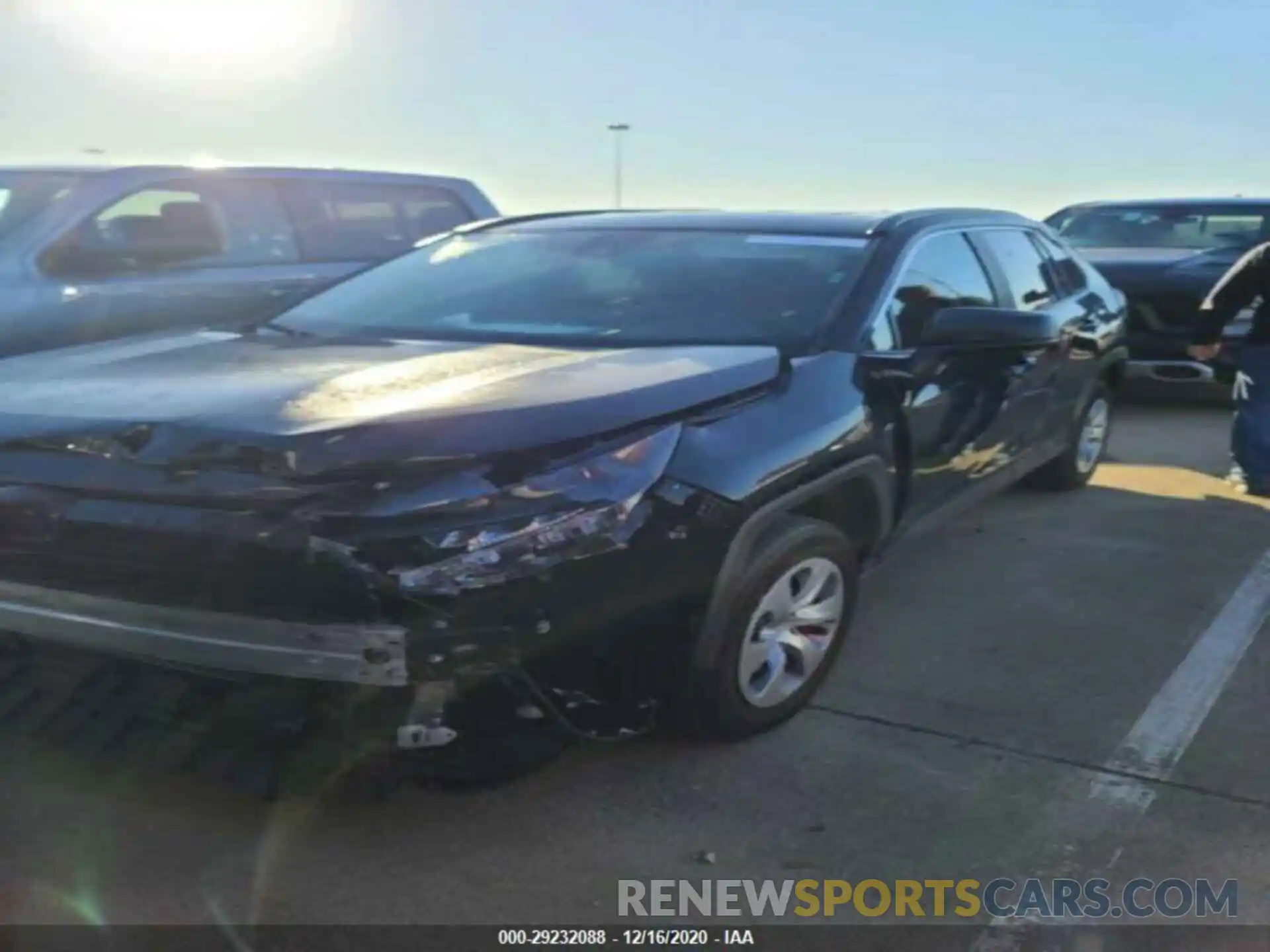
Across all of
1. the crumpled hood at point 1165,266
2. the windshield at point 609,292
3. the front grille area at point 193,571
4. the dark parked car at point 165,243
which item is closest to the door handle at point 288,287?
the dark parked car at point 165,243

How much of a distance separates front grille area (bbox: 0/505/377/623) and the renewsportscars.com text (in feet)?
3.03

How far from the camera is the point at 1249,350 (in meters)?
Answer: 5.88

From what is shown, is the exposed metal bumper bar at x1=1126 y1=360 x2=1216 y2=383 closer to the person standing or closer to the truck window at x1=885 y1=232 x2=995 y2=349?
the person standing

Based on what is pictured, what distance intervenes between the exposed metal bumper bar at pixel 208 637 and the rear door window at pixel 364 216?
3989 millimetres

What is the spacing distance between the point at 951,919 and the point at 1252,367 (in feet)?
13.6

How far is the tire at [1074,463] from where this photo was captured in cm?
610

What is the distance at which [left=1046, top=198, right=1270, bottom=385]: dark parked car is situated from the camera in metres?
8.93

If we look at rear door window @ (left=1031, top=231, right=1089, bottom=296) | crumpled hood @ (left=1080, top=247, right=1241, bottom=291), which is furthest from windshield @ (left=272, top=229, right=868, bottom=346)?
crumpled hood @ (left=1080, top=247, right=1241, bottom=291)

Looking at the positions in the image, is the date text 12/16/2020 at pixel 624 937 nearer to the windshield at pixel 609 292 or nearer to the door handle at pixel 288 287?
the windshield at pixel 609 292

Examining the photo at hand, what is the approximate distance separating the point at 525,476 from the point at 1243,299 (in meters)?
4.41

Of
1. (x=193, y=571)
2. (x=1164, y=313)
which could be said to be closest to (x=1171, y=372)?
(x=1164, y=313)

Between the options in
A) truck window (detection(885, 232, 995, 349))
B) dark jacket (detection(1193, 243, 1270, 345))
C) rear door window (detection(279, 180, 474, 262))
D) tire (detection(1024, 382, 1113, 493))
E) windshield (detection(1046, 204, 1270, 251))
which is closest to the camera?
truck window (detection(885, 232, 995, 349))

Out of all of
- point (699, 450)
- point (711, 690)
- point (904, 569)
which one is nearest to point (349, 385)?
point (699, 450)

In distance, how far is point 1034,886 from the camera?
2799 millimetres
